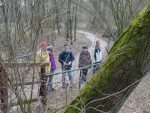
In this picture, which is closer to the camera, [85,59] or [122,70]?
[122,70]

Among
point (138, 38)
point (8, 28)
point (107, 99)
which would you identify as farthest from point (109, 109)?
point (8, 28)

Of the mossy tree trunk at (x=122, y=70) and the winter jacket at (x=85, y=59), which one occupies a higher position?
the mossy tree trunk at (x=122, y=70)

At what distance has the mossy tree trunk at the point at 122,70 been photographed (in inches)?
112

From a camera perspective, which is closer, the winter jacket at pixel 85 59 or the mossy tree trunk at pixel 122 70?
the mossy tree trunk at pixel 122 70

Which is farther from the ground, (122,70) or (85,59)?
(122,70)

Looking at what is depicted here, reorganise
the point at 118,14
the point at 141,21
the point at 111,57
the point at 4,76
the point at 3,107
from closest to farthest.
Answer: the point at 141,21 → the point at 111,57 → the point at 4,76 → the point at 3,107 → the point at 118,14

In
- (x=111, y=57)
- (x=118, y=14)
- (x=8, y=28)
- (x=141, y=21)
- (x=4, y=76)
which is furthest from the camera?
(x=118, y=14)

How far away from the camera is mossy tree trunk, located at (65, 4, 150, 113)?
9.36 feet

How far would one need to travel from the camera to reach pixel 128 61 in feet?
9.73

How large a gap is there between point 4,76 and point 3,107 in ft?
1.97

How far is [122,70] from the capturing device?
301 centimetres

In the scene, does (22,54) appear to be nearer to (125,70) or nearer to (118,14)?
(125,70)

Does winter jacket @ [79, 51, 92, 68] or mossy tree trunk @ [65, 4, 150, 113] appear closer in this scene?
mossy tree trunk @ [65, 4, 150, 113]

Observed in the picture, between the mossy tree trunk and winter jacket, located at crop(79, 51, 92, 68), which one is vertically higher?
the mossy tree trunk
